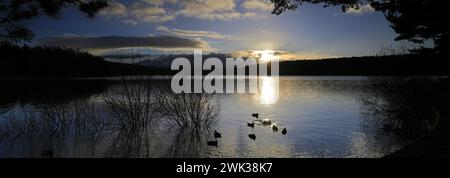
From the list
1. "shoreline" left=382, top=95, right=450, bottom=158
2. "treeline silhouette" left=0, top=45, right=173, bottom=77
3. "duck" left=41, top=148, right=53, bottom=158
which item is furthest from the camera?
"treeline silhouette" left=0, top=45, right=173, bottom=77

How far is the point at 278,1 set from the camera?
Result: 16.6 m

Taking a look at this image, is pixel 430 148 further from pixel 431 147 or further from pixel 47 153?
pixel 47 153

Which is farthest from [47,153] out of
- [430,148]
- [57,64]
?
[57,64]

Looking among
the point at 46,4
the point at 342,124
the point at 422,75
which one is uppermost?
the point at 46,4

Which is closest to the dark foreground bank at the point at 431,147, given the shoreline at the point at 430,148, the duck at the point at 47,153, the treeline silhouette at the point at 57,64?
the shoreline at the point at 430,148

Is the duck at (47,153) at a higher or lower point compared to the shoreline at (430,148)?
lower

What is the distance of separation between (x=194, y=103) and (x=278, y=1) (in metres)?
10.8

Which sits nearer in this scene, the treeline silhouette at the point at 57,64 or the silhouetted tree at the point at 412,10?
the silhouetted tree at the point at 412,10

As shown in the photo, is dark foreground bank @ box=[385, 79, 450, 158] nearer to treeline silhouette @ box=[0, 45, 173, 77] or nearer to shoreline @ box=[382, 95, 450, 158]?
shoreline @ box=[382, 95, 450, 158]

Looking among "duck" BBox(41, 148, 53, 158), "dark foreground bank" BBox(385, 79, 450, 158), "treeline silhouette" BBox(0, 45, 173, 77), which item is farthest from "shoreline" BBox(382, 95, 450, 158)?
"treeline silhouette" BBox(0, 45, 173, 77)

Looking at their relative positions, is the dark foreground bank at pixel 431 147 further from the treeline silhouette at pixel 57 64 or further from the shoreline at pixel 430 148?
the treeline silhouette at pixel 57 64
